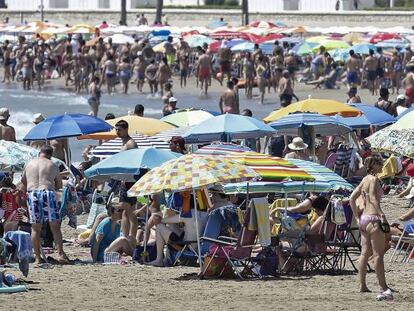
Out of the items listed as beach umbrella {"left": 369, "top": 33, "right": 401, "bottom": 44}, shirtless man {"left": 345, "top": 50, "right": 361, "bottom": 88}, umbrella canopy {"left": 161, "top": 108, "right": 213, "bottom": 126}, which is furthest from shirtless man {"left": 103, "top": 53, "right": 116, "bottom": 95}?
umbrella canopy {"left": 161, "top": 108, "right": 213, "bottom": 126}

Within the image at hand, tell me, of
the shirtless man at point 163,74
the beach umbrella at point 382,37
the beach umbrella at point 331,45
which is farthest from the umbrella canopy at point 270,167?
the beach umbrella at point 382,37

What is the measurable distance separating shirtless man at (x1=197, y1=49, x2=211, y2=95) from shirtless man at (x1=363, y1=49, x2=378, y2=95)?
430 centimetres

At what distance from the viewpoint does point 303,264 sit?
1252cm

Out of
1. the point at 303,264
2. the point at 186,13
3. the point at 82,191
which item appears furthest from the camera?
the point at 186,13

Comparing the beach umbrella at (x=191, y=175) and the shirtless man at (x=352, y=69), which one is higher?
the beach umbrella at (x=191, y=175)

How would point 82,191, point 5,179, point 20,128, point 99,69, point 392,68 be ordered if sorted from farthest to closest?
point 99,69 → point 392,68 → point 20,128 → point 82,191 → point 5,179

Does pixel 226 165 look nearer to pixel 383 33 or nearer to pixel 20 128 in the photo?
pixel 20 128

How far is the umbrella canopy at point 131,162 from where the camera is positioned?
13.4 metres

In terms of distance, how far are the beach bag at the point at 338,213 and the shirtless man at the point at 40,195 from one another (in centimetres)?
256

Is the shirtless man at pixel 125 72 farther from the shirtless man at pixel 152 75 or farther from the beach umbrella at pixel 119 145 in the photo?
the beach umbrella at pixel 119 145

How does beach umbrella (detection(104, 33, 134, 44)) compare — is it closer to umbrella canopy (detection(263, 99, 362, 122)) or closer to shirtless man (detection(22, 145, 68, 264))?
umbrella canopy (detection(263, 99, 362, 122))

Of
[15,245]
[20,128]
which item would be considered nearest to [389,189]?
[15,245]

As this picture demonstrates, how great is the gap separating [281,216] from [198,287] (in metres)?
1.76

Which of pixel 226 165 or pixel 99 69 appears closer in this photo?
pixel 226 165
